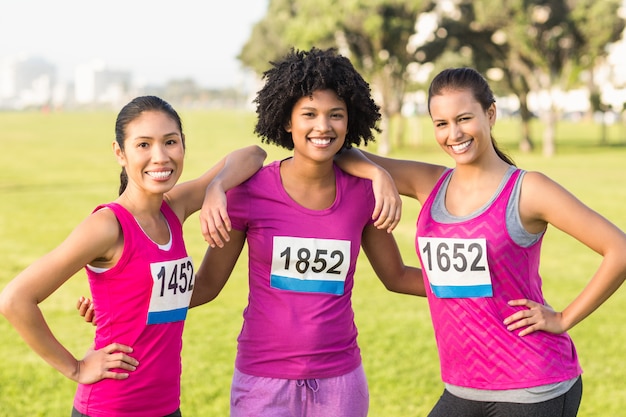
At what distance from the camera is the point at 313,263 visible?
10.7 ft

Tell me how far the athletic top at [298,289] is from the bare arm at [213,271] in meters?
0.18

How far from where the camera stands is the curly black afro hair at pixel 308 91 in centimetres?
330

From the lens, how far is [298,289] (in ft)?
10.7

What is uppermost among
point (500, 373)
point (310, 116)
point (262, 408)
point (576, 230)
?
point (310, 116)

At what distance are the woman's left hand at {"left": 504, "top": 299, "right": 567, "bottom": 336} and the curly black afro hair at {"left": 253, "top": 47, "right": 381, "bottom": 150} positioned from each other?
0.94m

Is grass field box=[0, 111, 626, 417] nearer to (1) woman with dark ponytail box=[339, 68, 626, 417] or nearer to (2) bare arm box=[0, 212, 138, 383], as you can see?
(1) woman with dark ponytail box=[339, 68, 626, 417]

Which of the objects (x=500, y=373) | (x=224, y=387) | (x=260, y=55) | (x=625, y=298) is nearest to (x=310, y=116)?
(x=500, y=373)

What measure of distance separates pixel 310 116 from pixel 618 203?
15030mm

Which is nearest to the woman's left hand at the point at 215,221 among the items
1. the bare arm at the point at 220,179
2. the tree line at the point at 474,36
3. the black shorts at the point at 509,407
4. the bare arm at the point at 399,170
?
the bare arm at the point at 220,179

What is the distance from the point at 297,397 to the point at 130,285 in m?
0.75

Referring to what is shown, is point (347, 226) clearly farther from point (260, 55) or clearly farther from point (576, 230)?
point (260, 55)

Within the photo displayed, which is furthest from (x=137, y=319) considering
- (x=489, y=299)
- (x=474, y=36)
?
(x=474, y=36)

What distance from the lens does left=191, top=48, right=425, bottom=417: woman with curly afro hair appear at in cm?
324

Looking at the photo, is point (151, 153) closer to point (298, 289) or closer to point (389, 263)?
point (298, 289)
